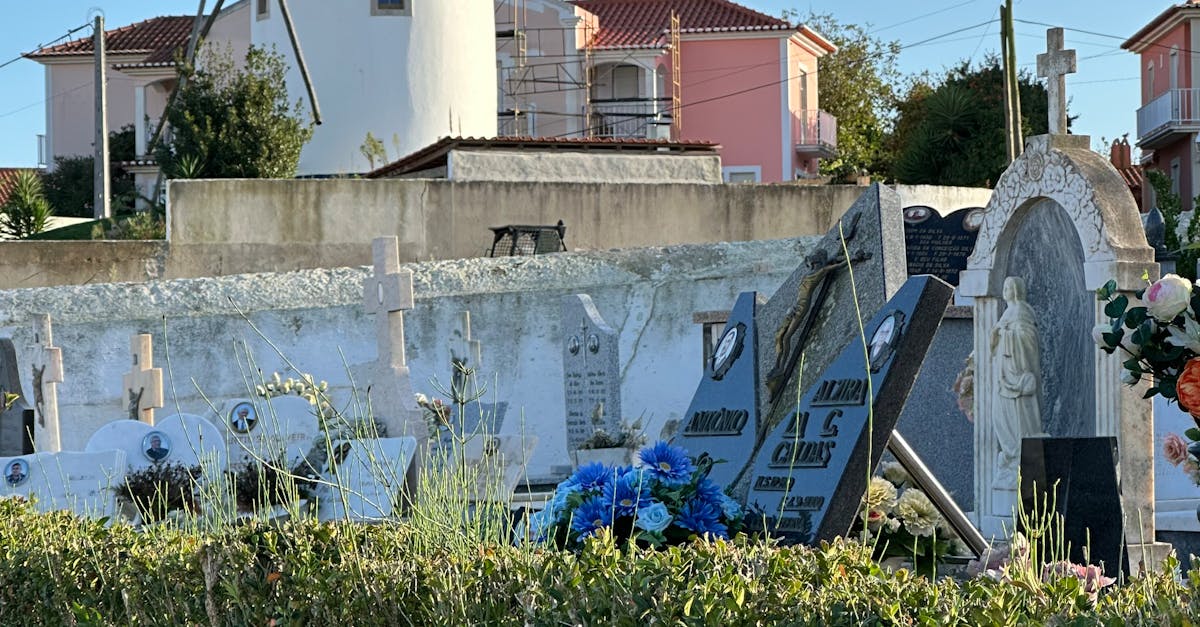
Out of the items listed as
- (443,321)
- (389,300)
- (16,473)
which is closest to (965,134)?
(443,321)

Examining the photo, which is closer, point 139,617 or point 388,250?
point 139,617

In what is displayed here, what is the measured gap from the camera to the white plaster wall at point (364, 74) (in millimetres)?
25797

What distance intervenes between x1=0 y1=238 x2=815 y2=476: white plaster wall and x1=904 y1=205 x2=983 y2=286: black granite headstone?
162 centimetres

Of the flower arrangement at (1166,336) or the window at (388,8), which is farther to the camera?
the window at (388,8)

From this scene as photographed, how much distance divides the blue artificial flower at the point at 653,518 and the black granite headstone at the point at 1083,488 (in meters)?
1.88

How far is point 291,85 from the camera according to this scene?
25.8m

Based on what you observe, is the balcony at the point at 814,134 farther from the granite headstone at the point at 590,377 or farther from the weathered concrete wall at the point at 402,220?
the granite headstone at the point at 590,377

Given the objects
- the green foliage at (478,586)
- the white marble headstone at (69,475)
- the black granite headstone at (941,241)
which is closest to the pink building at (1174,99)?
the black granite headstone at (941,241)

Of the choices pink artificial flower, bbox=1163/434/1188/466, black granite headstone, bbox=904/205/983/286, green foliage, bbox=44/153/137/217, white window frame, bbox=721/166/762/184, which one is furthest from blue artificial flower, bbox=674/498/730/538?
white window frame, bbox=721/166/762/184

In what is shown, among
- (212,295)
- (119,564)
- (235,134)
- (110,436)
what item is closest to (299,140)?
(235,134)

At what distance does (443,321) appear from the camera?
16.0 metres

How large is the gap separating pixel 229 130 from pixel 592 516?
1969cm

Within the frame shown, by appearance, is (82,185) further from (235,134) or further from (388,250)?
(388,250)

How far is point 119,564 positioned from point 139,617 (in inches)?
8.4
